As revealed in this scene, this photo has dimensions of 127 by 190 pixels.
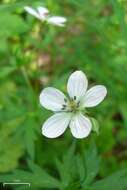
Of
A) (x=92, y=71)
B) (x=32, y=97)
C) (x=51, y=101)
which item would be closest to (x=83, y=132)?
(x=51, y=101)

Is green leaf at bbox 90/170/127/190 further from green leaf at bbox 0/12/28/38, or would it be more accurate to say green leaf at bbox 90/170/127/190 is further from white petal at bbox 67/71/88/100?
green leaf at bbox 0/12/28/38

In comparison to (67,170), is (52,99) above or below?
above

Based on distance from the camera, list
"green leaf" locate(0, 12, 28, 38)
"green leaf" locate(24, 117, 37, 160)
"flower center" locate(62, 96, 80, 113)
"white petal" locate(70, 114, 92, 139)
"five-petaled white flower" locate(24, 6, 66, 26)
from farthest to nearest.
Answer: "green leaf" locate(0, 12, 28, 38) → "five-petaled white flower" locate(24, 6, 66, 26) → "green leaf" locate(24, 117, 37, 160) → "flower center" locate(62, 96, 80, 113) → "white petal" locate(70, 114, 92, 139)

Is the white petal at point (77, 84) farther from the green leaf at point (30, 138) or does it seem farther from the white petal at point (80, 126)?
the green leaf at point (30, 138)

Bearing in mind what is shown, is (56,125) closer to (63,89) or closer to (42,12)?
(42,12)

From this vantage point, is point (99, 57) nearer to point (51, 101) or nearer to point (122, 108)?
point (122, 108)

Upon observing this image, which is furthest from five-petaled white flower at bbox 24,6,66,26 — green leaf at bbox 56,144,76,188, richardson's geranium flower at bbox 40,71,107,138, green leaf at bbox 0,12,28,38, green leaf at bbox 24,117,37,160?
green leaf at bbox 56,144,76,188

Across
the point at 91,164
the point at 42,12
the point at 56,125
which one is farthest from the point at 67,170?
the point at 42,12
